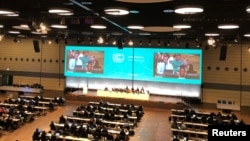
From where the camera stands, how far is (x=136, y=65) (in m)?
21.9

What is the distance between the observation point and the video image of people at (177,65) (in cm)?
2048

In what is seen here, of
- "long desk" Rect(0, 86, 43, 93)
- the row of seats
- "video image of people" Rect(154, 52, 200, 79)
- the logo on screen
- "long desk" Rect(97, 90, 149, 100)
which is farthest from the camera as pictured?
"long desk" Rect(0, 86, 43, 93)

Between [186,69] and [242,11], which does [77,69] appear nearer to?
[186,69]

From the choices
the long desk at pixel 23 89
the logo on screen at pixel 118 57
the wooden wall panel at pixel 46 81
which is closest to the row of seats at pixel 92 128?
the logo on screen at pixel 118 57

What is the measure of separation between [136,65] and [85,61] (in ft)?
15.3

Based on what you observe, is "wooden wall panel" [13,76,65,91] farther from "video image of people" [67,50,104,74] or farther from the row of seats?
the row of seats

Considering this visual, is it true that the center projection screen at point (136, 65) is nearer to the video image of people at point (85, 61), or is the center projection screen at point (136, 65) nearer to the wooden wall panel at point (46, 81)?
the video image of people at point (85, 61)

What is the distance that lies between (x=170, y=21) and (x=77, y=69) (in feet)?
42.5

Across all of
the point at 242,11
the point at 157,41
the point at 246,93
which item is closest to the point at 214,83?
the point at 246,93

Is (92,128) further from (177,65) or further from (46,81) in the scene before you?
(46,81)

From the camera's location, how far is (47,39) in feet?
81.9

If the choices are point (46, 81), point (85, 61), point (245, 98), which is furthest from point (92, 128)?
point (46, 81)

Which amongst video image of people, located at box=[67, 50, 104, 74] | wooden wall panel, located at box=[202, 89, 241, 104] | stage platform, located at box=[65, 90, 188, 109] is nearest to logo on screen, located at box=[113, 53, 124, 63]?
Result: video image of people, located at box=[67, 50, 104, 74]

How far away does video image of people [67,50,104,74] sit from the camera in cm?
2277
